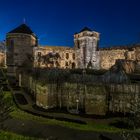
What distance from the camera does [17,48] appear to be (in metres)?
49.7

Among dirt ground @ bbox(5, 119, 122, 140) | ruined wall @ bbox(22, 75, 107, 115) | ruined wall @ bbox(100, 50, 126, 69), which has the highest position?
ruined wall @ bbox(100, 50, 126, 69)

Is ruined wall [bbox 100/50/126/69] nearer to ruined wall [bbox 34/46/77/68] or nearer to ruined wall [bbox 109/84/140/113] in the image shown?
ruined wall [bbox 34/46/77/68]

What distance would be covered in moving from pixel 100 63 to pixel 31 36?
879 inches

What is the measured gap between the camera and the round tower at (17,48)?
163ft

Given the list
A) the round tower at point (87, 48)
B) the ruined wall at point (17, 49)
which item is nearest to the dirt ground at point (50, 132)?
the ruined wall at point (17, 49)

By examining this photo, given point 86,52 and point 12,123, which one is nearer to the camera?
point 12,123

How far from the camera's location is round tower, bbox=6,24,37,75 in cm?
4975

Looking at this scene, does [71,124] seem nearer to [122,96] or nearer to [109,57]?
[122,96]

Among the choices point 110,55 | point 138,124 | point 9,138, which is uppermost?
point 110,55

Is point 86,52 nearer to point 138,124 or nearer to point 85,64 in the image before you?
point 85,64

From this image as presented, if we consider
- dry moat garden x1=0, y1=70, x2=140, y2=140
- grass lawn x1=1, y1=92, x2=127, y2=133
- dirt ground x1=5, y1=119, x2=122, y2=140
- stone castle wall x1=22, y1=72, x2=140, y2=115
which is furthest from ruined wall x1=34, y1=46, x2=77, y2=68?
dirt ground x1=5, y1=119, x2=122, y2=140

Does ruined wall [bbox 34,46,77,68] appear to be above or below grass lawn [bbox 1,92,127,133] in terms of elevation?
above

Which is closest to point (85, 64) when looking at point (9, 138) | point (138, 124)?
point (9, 138)

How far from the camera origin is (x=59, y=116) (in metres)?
25.9
